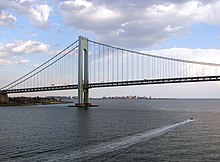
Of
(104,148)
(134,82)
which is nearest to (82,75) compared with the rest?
(134,82)

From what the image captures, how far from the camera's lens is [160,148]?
2172 centimetres

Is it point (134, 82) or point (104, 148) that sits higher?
point (134, 82)

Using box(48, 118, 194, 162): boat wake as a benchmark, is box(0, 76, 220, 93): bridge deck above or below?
above

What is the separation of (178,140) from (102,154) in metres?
8.61

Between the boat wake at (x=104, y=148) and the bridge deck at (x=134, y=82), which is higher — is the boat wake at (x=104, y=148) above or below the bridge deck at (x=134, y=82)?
below

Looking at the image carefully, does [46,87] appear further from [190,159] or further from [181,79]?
[190,159]

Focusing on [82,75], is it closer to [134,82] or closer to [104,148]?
[134,82]

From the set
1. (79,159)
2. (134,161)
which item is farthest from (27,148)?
(134,161)

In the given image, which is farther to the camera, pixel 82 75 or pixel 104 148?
pixel 82 75

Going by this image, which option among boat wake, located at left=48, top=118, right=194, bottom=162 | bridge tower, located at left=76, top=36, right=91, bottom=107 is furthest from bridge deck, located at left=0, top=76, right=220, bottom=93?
boat wake, located at left=48, top=118, right=194, bottom=162

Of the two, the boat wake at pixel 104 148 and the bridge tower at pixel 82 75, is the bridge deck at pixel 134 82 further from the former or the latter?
the boat wake at pixel 104 148

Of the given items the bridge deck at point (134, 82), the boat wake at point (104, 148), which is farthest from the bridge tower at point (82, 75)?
the boat wake at point (104, 148)

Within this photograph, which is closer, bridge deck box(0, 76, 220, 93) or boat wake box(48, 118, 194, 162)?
boat wake box(48, 118, 194, 162)

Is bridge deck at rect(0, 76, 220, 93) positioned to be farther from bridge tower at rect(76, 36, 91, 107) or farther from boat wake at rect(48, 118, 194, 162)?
boat wake at rect(48, 118, 194, 162)
